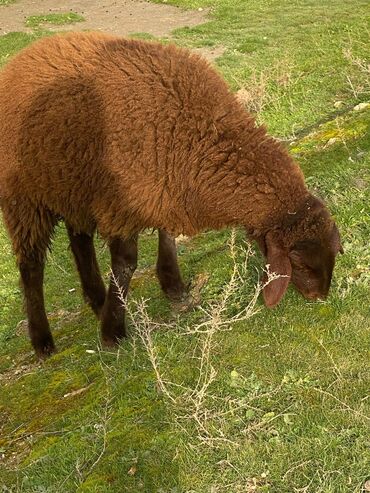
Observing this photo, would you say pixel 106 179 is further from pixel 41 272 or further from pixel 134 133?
pixel 41 272

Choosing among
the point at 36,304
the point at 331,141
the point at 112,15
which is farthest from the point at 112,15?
the point at 36,304

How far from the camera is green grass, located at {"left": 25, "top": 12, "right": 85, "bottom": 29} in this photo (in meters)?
19.0

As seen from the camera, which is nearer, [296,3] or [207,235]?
[207,235]

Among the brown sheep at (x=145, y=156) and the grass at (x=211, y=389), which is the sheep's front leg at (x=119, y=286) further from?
the grass at (x=211, y=389)

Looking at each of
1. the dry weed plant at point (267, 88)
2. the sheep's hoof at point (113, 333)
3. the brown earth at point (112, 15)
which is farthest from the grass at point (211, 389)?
the brown earth at point (112, 15)

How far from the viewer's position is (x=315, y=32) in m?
15.6

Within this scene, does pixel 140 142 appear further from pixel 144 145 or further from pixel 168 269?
pixel 168 269

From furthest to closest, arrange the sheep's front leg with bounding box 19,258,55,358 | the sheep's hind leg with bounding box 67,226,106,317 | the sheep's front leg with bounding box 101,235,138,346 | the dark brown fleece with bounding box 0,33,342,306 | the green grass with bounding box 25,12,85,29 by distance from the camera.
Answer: the green grass with bounding box 25,12,85,29 → the sheep's hind leg with bounding box 67,226,106,317 → the sheep's front leg with bounding box 19,258,55,358 → the sheep's front leg with bounding box 101,235,138,346 → the dark brown fleece with bounding box 0,33,342,306

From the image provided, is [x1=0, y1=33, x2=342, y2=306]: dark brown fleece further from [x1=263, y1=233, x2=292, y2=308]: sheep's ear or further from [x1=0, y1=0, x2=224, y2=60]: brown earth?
[x1=0, y1=0, x2=224, y2=60]: brown earth

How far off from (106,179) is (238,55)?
1121 centimetres

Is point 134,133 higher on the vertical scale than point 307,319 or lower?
higher

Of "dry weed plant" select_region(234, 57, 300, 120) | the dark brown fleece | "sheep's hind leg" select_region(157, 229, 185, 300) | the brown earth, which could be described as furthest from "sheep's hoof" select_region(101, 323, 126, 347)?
the brown earth

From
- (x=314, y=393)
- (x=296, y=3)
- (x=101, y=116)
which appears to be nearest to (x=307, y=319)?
(x=314, y=393)

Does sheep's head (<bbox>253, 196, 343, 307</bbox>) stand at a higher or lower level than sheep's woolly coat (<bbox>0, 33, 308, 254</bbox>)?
lower
